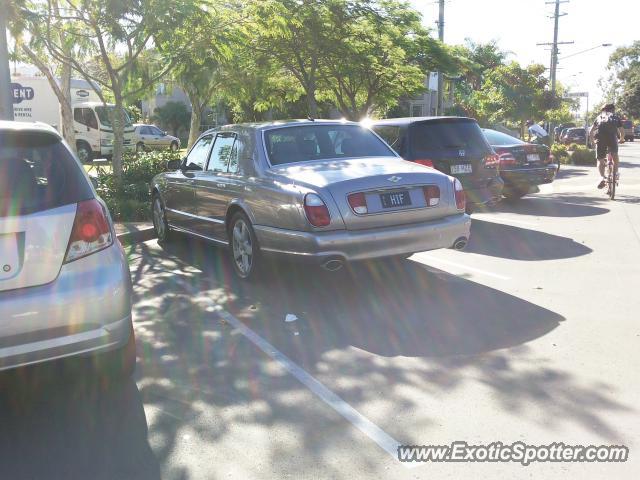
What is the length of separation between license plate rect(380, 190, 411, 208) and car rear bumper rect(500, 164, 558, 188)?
6655 millimetres

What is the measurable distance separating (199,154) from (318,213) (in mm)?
3102

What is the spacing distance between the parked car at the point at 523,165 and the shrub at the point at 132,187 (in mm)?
6069

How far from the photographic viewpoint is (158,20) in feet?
33.9

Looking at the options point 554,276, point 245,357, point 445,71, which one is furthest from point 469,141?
point 445,71

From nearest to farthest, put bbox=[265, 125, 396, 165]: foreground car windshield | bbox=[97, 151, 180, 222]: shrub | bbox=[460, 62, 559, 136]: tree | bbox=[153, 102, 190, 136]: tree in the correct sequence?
bbox=[265, 125, 396, 165]: foreground car windshield → bbox=[97, 151, 180, 222]: shrub → bbox=[460, 62, 559, 136]: tree → bbox=[153, 102, 190, 136]: tree

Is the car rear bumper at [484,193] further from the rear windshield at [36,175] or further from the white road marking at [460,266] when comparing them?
the rear windshield at [36,175]

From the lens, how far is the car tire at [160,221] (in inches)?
350

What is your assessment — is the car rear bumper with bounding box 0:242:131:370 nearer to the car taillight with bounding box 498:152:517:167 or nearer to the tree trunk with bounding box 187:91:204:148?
the car taillight with bounding box 498:152:517:167

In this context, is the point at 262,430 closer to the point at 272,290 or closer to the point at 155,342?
the point at 155,342

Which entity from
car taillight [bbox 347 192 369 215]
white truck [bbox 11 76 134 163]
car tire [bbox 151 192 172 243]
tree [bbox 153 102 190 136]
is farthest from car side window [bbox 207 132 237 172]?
tree [bbox 153 102 190 136]

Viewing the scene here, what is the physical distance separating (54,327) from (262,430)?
126cm

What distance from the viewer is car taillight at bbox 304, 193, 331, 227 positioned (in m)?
5.55

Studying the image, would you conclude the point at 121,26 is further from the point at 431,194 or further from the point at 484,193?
the point at 431,194

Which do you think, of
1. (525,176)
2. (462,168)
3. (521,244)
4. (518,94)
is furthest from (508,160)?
(518,94)
